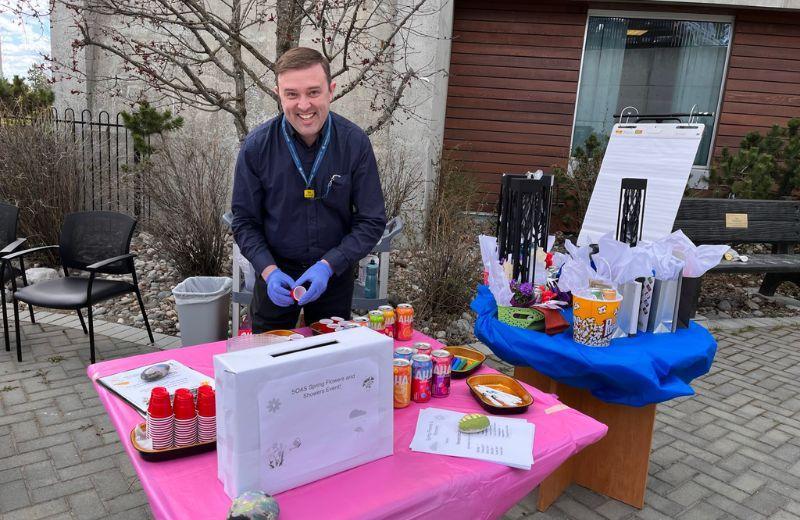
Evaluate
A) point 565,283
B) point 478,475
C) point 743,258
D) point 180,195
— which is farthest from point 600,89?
point 478,475

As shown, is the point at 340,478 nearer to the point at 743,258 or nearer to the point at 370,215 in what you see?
the point at 370,215

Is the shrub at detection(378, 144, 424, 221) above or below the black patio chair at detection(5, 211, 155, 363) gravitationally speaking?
above

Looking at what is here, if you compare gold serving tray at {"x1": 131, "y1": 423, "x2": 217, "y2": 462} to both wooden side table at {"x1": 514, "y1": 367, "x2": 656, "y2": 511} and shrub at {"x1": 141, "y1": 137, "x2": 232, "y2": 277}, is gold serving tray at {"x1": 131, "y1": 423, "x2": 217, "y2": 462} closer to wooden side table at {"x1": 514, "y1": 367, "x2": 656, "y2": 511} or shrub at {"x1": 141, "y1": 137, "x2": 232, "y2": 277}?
wooden side table at {"x1": 514, "y1": 367, "x2": 656, "y2": 511}

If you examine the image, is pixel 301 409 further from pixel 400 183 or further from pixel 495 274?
pixel 400 183

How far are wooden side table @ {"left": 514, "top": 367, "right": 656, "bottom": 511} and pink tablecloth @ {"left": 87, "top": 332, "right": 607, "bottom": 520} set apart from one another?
0.77m

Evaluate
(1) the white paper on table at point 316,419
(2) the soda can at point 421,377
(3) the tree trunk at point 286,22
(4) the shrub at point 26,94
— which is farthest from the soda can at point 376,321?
(4) the shrub at point 26,94

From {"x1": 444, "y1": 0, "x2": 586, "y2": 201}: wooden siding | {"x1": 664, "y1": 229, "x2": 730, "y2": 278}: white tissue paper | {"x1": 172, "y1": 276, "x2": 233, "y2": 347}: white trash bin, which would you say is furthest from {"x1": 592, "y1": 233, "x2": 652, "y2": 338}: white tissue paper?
{"x1": 444, "y1": 0, "x2": 586, "y2": 201}: wooden siding

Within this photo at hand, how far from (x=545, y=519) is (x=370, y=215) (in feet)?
4.91

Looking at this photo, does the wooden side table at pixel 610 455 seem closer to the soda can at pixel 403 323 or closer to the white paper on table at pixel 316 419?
the soda can at pixel 403 323

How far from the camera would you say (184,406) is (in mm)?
1399

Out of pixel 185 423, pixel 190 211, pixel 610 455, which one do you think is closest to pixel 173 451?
pixel 185 423

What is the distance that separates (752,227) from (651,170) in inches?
103

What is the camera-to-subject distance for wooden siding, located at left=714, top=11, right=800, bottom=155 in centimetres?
765

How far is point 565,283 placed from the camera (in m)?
2.24
